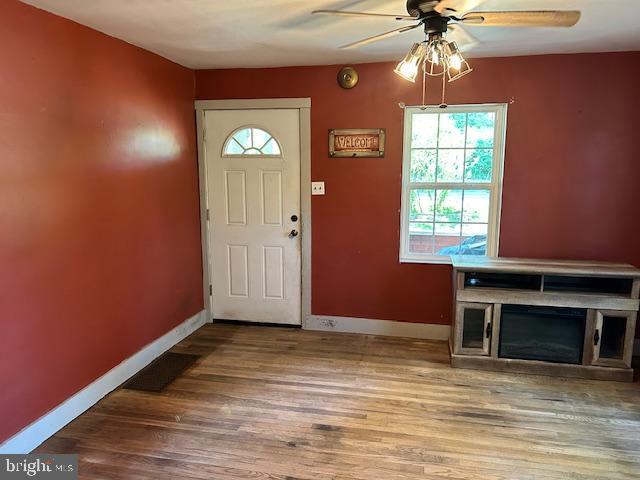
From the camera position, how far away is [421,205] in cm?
369

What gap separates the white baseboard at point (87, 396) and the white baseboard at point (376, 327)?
3.93ft

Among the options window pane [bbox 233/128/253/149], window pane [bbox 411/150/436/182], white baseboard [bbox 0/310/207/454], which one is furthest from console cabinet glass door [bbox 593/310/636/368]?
white baseboard [bbox 0/310/207/454]

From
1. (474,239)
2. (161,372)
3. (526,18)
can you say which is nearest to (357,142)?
(474,239)

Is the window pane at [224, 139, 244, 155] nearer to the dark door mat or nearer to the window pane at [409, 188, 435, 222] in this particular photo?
the window pane at [409, 188, 435, 222]

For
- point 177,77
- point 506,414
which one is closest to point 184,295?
point 177,77

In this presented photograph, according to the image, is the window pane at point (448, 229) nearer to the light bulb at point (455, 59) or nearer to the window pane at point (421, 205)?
the window pane at point (421, 205)

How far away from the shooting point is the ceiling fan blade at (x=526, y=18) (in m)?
1.82

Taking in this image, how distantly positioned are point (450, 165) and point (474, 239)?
657mm

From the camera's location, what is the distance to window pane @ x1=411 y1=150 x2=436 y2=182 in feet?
11.9

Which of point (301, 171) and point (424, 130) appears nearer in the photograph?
point (424, 130)

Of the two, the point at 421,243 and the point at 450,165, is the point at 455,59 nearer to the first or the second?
the point at 450,165

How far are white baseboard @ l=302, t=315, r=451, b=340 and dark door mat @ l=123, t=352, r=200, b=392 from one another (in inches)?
44.7

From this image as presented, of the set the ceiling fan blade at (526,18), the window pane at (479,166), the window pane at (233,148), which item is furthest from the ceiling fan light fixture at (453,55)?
the window pane at (233,148)

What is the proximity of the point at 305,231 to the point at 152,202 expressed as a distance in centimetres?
132
